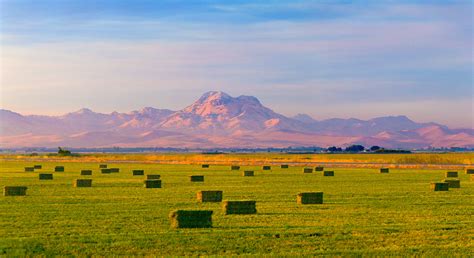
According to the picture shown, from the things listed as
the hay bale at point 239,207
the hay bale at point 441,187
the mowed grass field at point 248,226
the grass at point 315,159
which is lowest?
the mowed grass field at point 248,226

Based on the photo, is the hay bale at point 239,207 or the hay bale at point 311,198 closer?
the hay bale at point 239,207

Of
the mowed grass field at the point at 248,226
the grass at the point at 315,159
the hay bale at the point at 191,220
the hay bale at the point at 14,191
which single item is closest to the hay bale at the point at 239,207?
the mowed grass field at the point at 248,226

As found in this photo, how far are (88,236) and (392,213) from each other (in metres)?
10.9

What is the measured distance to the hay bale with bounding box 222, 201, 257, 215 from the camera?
27750mm

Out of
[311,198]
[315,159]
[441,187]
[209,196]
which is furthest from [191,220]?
[315,159]

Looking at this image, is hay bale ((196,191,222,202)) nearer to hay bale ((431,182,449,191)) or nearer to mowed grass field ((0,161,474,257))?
mowed grass field ((0,161,474,257))

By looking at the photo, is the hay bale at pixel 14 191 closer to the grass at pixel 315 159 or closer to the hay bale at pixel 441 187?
the hay bale at pixel 441 187

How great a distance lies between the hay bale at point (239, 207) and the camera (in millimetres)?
27750

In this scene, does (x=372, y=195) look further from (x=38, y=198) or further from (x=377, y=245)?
(x=377, y=245)

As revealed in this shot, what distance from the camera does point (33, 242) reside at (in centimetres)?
2059

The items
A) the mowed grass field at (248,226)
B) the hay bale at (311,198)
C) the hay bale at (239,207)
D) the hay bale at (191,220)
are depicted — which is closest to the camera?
the mowed grass field at (248,226)

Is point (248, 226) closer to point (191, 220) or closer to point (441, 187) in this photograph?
point (191, 220)

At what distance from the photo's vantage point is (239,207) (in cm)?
2798

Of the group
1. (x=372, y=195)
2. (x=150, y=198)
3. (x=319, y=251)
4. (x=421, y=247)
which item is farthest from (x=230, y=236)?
(x=372, y=195)
